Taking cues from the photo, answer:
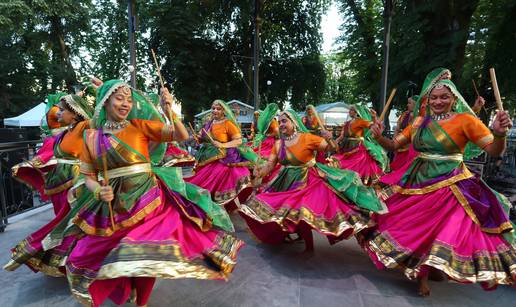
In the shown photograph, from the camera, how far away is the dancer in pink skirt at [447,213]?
2.59 meters

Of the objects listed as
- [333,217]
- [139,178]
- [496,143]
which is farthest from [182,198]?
[496,143]

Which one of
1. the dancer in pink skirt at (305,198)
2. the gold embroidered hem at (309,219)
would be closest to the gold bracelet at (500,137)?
the dancer in pink skirt at (305,198)

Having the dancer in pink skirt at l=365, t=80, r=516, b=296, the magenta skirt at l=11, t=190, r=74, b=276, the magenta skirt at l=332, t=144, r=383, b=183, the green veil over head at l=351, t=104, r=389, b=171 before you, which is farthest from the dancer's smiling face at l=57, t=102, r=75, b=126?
the green veil over head at l=351, t=104, r=389, b=171

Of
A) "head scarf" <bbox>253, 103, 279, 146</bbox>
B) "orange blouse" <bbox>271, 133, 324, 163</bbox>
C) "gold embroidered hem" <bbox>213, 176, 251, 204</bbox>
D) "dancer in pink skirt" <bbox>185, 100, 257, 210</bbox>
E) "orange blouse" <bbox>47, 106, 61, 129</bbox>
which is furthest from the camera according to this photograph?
"dancer in pink skirt" <bbox>185, 100, 257, 210</bbox>

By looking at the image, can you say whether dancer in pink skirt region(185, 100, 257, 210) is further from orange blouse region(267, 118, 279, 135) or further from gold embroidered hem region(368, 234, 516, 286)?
gold embroidered hem region(368, 234, 516, 286)

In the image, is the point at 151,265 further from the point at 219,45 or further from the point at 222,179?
the point at 219,45

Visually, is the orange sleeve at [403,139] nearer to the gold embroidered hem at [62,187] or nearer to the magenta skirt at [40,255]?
the magenta skirt at [40,255]

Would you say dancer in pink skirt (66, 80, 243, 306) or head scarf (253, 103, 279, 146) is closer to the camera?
dancer in pink skirt (66, 80, 243, 306)

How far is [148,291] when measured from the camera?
247 centimetres

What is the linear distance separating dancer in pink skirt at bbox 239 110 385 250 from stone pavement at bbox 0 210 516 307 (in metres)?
0.40

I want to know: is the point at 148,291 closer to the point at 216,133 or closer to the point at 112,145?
the point at 112,145

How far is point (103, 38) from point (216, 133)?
2244 cm

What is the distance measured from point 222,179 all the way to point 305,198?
6.80ft

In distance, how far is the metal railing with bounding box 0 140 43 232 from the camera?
4.62m
